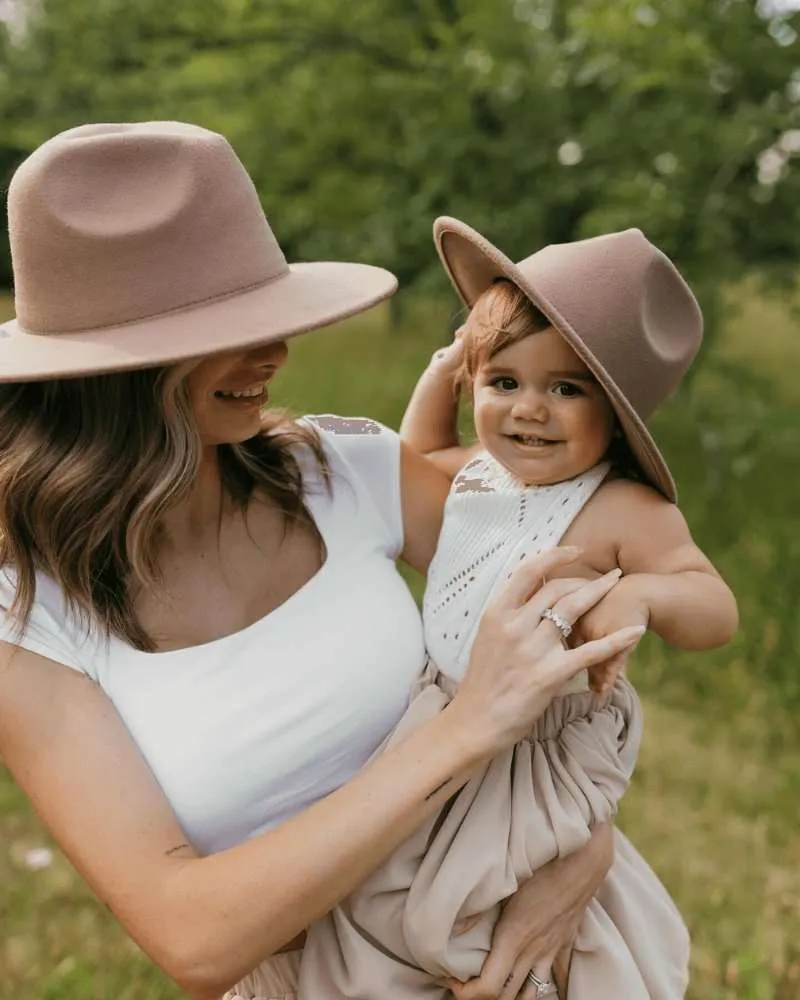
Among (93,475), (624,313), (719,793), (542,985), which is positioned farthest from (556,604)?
(719,793)

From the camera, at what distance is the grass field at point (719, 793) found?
3.02 meters

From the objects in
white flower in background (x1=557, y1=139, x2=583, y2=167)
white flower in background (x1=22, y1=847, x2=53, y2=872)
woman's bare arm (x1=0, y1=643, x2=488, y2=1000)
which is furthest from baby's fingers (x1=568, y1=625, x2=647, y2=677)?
white flower in background (x1=557, y1=139, x2=583, y2=167)

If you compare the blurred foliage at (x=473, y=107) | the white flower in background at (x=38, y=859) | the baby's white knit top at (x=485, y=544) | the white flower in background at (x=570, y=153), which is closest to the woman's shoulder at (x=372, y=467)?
the baby's white knit top at (x=485, y=544)

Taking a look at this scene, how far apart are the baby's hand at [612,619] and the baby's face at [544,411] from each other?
22 centimetres

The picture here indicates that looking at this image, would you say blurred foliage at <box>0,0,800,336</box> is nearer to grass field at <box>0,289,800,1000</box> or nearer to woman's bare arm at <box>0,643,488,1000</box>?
grass field at <box>0,289,800,1000</box>

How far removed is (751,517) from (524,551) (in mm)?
4566

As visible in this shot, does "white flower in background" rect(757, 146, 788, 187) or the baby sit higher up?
the baby

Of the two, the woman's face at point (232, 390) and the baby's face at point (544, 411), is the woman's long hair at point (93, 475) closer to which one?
the woman's face at point (232, 390)

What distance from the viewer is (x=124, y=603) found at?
1737 mm

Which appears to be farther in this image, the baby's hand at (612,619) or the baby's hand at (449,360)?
the baby's hand at (449,360)

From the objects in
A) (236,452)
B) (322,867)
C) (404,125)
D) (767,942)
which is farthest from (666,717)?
(404,125)

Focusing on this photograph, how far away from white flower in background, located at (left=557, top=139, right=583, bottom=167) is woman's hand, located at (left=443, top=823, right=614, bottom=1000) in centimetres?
511

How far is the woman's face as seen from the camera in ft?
5.59

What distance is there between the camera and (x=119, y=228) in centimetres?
160
